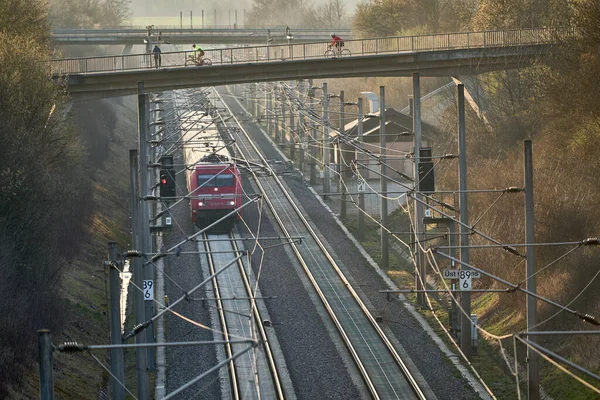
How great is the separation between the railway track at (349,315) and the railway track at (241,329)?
204cm

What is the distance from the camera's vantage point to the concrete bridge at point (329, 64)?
4003cm

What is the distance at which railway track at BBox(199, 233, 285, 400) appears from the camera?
23.0m

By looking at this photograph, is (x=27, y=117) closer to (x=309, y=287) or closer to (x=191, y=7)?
(x=309, y=287)

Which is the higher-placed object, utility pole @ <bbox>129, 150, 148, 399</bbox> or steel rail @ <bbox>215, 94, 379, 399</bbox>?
utility pole @ <bbox>129, 150, 148, 399</bbox>

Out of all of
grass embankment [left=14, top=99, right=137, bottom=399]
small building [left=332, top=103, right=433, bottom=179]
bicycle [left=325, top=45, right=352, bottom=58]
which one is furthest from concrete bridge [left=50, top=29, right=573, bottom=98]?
small building [left=332, top=103, right=433, bottom=179]

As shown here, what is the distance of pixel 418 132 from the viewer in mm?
29328

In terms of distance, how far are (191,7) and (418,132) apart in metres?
166

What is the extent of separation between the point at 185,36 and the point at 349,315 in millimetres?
57770

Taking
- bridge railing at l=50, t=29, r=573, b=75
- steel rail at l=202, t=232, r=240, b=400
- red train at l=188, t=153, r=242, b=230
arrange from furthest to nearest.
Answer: bridge railing at l=50, t=29, r=573, b=75, red train at l=188, t=153, r=242, b=230, steel rail at l=202, t=232, r=240, b=400

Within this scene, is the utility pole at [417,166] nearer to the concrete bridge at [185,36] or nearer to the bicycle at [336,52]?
the bicycle at [336,52]

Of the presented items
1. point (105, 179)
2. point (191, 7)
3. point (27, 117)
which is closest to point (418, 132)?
point (27, 117)

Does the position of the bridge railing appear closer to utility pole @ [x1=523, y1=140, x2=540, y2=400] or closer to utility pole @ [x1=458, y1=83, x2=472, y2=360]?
utility pole @ [x1=458, y1=83, x2=472, y2=360]

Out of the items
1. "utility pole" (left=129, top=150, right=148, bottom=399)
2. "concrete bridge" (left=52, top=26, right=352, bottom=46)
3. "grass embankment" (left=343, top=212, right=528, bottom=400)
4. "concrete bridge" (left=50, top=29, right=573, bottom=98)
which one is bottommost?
"grass embankment" (left=343, top=212, right=528, bottom=400)

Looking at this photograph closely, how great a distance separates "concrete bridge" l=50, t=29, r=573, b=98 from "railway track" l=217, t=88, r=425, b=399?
6.23 meters
